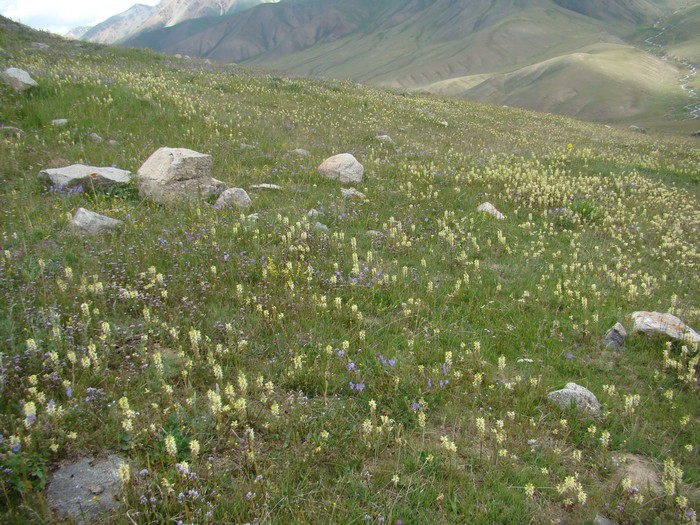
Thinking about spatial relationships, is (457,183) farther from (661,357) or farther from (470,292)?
(661,357)

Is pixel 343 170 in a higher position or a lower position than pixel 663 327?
higher

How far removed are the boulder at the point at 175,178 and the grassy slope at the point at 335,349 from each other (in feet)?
1.66

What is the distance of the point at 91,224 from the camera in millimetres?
6977

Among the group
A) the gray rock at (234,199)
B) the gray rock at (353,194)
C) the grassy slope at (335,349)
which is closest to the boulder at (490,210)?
the grassy slope at (335,349)

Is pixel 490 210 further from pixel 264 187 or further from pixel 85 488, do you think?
pixel 85 488

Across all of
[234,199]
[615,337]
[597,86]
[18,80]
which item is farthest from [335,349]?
[597,86]

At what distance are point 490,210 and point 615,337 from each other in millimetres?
5371

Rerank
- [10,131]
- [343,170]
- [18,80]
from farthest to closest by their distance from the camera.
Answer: [18,80], [343,170], [10,131]

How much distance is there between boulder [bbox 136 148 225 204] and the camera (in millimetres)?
8898

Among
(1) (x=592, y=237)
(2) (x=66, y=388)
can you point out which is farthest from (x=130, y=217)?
(1) (x=592, y=237)

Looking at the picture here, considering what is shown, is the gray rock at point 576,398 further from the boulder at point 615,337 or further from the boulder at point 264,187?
the boulder at point 264,187

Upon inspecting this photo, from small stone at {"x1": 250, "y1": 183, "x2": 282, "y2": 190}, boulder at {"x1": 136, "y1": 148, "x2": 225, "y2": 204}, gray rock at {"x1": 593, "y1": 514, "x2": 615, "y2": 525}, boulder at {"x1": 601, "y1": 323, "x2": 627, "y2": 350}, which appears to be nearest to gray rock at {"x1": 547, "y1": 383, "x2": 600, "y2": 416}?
gray rock at {"x1": 593, "y1": 514, "x2": 615, "y2": 525}

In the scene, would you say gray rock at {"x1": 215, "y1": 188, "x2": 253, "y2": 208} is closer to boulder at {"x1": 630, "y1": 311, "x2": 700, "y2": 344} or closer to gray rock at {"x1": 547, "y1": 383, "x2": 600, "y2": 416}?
gray rock at {"x1": 547, "y1": 383, "x2": 600, "y2": 416}

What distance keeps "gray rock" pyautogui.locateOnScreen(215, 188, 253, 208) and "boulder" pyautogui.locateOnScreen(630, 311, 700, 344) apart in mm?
7327
